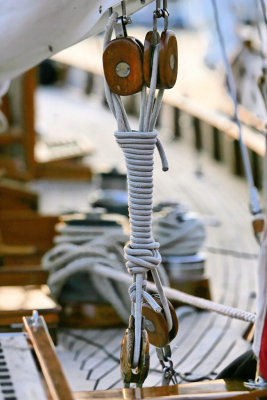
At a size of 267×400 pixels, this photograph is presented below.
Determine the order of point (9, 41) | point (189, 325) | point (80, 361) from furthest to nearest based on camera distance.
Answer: point (189, 325)
point (80, 361)
point (9, 41)

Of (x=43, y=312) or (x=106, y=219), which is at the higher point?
(x=106, y=219)

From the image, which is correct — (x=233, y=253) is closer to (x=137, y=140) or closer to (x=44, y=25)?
(x=44, y=25)

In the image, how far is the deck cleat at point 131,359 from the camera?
6.32 feet

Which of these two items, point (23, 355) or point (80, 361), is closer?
point (23, 355)

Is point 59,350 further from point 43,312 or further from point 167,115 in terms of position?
point 167,115

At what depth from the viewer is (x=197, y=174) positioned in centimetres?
569

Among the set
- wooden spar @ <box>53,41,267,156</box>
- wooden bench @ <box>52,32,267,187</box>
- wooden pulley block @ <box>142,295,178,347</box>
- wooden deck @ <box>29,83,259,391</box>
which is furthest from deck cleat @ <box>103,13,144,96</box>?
wooden bench @ <box>52,32,267,187</box>

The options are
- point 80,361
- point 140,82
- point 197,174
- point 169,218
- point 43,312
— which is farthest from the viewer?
point 197,174

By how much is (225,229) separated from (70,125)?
281cm

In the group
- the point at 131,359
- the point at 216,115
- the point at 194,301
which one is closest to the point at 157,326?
the point at 131,359

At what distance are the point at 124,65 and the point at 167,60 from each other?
0.09m

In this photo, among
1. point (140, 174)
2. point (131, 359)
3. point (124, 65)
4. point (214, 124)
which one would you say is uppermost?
point (214, 124)

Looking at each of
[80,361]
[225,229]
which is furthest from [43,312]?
[225,229]

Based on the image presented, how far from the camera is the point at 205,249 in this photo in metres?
4.16
